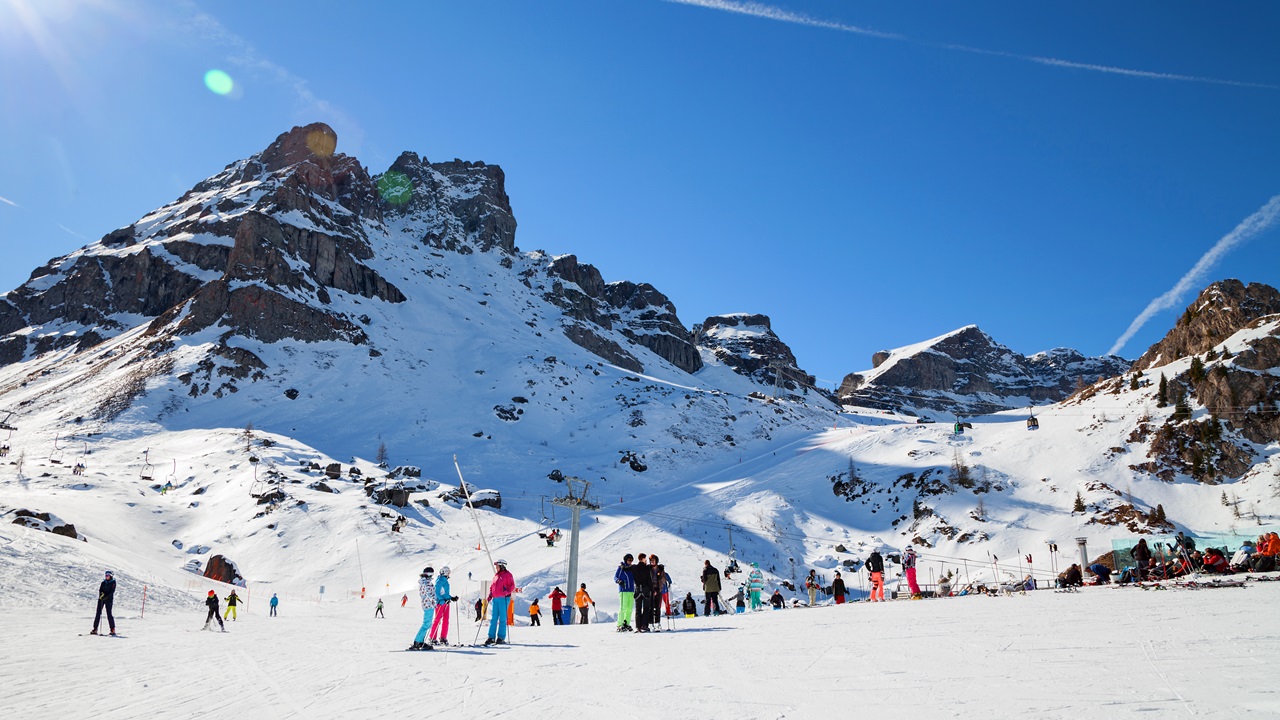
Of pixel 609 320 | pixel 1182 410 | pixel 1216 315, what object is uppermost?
pixel 609 320

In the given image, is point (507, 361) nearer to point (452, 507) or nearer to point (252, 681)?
point (452, 507)

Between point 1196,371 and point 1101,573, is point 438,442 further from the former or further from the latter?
point 1196,371

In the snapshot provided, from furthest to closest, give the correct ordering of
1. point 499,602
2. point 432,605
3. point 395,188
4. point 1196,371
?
point 395,188, point 1196,371, point 499,602, point 432,605

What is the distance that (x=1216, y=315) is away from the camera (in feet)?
196

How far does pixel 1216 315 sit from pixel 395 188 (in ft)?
567

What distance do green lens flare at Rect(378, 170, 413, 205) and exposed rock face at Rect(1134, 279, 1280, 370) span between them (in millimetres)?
163806

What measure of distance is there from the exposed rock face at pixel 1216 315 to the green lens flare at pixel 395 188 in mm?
163806

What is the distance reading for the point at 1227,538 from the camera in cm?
3042

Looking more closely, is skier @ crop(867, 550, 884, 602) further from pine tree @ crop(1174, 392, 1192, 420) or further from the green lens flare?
the green lens flare

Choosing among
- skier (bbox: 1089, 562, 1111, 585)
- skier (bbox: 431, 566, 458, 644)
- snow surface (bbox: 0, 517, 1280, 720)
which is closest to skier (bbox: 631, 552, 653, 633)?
snow surface (bbox: 0, 517, 1280, 720)

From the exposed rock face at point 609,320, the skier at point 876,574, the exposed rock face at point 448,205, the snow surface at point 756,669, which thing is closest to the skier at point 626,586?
the snow surface at point 756,669

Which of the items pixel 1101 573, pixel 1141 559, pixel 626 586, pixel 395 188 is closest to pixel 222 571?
pixel 626 586

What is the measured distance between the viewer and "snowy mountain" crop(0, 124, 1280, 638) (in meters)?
45.3

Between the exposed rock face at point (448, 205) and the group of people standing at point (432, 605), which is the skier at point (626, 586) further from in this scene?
the exposed rock face at point (448, 205)
